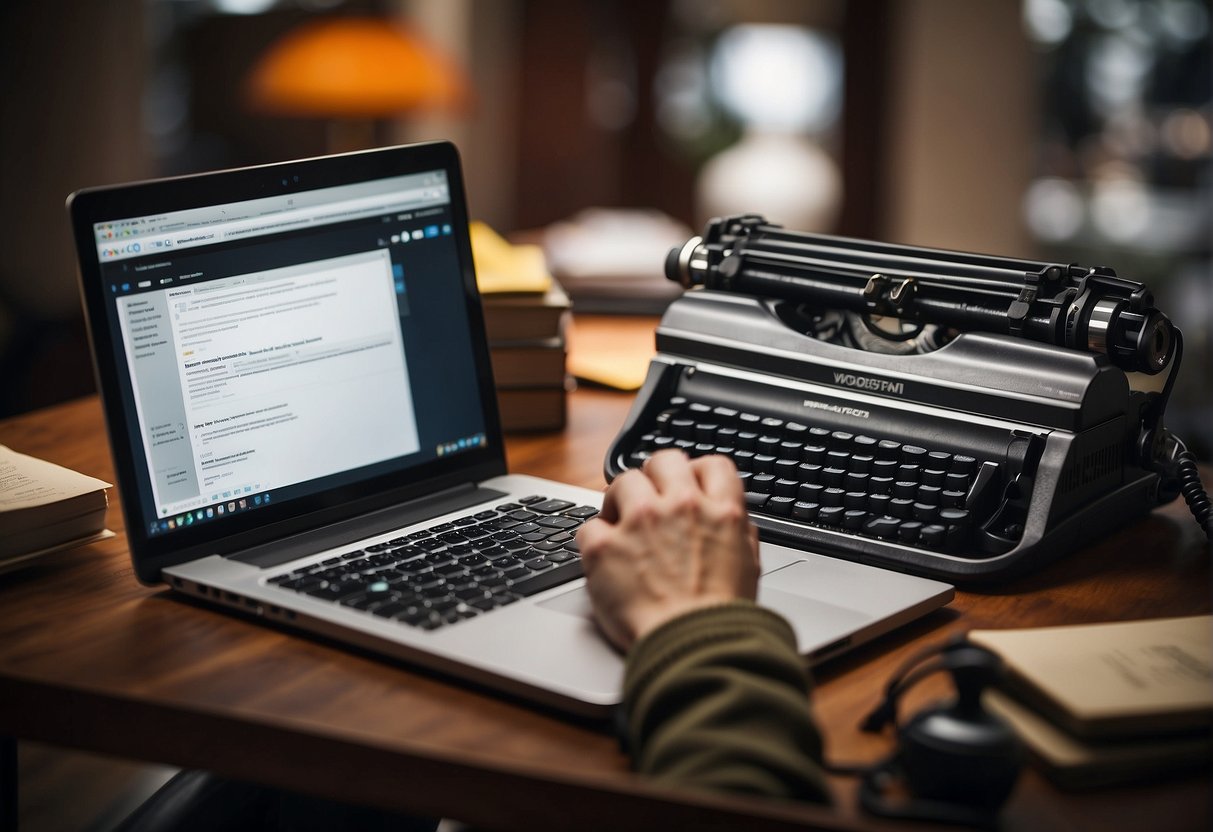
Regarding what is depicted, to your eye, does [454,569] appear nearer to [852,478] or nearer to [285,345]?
→ [285,345]

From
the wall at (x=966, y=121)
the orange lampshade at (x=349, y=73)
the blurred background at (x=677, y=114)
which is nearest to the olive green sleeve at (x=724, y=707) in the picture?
the blurred background at (x=677, y=114)

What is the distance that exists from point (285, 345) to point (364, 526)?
0.16m

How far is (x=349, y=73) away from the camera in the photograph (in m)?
3.05

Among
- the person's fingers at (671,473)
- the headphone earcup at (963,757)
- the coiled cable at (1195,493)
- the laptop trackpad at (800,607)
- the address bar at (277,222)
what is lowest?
the coiled cable at (1195,493)

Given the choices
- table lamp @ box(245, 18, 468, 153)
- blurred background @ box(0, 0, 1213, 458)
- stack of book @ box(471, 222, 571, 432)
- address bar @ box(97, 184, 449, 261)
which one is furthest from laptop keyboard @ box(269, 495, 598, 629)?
table lamp @ box(245, 18, 468, 153)

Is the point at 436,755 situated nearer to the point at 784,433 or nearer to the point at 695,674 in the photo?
the point at 695,674

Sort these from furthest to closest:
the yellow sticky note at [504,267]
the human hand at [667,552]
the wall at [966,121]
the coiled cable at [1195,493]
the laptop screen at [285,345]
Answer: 1. the wall at [966,121]
2. the yellow sticky note at [504,267]
3. the coiled cable at [1195,493]
4. the laptop screen at [285,345]
5. the human hand at [667,552]

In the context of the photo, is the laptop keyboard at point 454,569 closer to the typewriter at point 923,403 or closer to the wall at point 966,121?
the typewriter at point 923,403

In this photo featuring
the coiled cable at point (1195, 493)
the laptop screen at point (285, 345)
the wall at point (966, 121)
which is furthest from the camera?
the wall at point (966, 121)

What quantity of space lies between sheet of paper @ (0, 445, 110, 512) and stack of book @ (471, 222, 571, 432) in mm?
476

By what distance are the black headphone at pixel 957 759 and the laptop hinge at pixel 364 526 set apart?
465mm

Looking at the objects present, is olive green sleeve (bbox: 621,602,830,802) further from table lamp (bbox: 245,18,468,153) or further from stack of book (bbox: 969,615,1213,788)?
table lamp (bbox: 245,18,468,153)

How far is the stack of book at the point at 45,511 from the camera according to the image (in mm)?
901

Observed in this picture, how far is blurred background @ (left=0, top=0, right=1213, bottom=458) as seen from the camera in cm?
309
